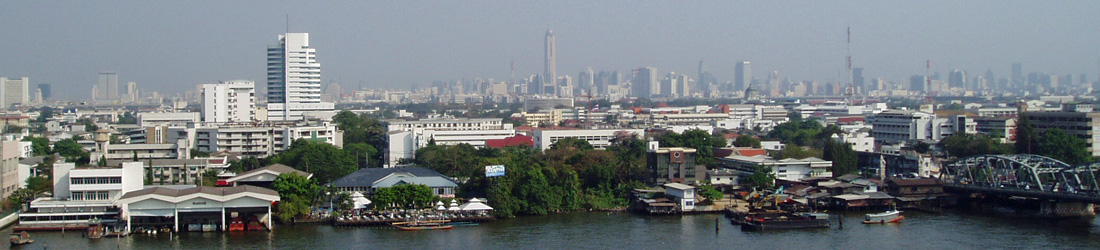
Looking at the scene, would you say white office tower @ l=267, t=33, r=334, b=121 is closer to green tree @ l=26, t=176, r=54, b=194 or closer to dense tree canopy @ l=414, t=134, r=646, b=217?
dense tree canopy @ l=414, t=134, r=646, b=217

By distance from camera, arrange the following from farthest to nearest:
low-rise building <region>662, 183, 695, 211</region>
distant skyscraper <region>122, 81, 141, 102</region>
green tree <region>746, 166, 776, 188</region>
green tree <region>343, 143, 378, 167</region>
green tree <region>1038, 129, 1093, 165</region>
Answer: distant skyscraper <region>122, 81, 141, 102</region> < green tree <region>343, 143, 378, 167</region> < green tree <region>1038, 129, 1093, 165</region> < green tree <region>746, 166, 776, 188</region> < low-rise building <region>662, 183, 695, 211</region>

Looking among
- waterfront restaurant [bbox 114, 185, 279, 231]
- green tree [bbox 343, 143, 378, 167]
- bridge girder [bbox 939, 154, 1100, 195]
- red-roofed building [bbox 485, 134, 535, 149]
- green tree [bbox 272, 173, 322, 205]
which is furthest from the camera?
→ red-roofed building [bbox 485, 134, 535, 149]

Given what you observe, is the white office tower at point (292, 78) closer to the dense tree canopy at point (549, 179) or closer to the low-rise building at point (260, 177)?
the dense tree canopy at point (549, 179)

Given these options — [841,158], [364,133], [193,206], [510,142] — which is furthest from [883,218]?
[364,133]

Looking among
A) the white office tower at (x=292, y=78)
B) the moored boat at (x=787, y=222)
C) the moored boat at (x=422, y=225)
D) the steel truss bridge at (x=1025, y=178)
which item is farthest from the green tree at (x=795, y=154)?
the white office tower at (x=292, y=78)

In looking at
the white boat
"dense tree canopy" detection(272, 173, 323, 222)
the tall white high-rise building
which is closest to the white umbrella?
"dense tree canopy" detection(272, 173, 323, 222)

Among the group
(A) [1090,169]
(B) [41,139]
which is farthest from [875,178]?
(B) [41,139]

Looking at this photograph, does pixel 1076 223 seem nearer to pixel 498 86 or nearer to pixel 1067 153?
pixel 1067 153
